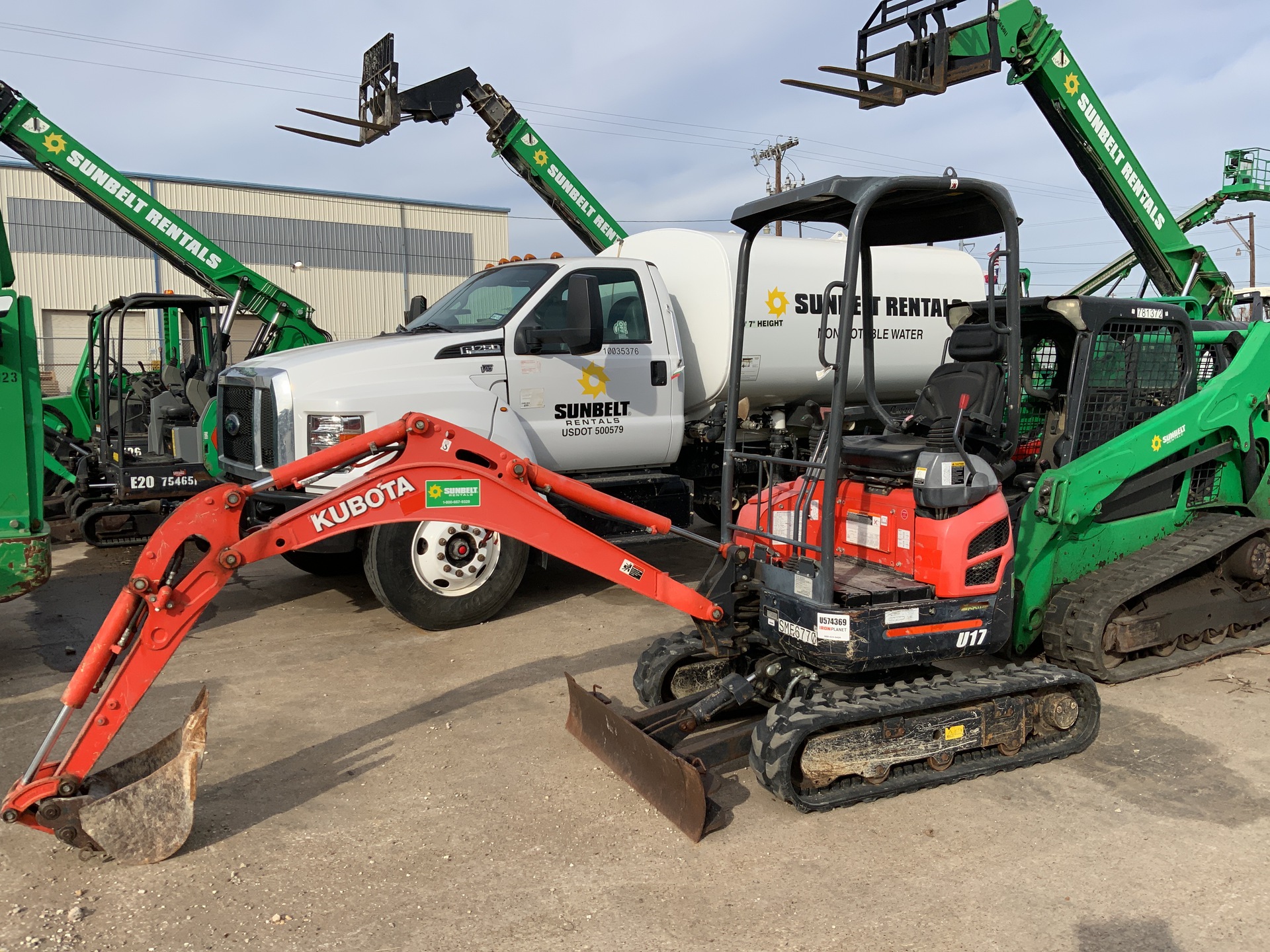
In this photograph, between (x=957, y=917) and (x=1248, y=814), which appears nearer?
(x=957, y=917)

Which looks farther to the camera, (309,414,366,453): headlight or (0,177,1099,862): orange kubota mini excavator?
(309,414,366,453): headlight

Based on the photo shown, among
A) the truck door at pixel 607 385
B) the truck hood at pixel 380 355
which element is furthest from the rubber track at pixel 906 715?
the truck hood at pixel 380 355

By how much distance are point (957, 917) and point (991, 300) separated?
301 centimetres

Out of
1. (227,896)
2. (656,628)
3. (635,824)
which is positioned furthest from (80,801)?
(656,628)

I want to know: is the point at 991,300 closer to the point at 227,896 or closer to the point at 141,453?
the point at 227,896

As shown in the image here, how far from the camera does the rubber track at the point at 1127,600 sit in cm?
605

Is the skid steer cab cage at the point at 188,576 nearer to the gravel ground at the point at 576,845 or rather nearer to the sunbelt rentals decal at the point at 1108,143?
the gravel ground at the point at 576,845

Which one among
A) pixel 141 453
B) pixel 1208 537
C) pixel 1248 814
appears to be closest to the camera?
pixel 1248 814

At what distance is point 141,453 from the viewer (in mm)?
11414

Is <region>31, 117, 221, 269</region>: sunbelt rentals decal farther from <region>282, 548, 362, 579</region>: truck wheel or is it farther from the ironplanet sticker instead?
the ironplanet sticker

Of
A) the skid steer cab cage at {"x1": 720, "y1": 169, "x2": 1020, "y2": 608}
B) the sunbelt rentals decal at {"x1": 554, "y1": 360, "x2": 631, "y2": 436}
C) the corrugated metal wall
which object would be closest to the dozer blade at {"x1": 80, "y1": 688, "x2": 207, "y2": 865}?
the skid steer cab cage at {"x1": 720, "y1": 169, "x2": 1020, "y2": 608}

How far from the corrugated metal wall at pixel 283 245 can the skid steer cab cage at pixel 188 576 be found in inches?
1392

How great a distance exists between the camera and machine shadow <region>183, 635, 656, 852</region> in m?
4.63

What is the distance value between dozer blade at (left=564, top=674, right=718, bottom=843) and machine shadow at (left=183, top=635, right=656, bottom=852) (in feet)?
1.48
